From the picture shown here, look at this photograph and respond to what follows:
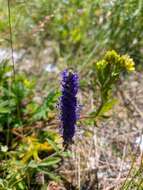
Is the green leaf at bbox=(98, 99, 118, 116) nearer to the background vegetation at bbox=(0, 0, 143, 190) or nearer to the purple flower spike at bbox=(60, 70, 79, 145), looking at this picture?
the background vegetation at bbox=(0, 0, 143, 190)

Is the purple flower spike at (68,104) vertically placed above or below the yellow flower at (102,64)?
below

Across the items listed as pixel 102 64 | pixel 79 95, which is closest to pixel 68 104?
pixel 102 64

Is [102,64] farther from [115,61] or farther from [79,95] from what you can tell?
[79,95]

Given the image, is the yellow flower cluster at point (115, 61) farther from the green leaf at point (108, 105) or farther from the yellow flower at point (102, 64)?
the green leaf at point (108, 105)

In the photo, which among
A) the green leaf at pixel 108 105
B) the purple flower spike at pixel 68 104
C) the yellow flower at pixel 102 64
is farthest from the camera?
the green leaf at pixel 108 105

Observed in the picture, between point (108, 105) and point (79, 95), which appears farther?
point (79, 95)

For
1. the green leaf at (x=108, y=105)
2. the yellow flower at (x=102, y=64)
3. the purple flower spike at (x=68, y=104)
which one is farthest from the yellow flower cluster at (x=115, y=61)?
the green leaf at (x=108, y=105)

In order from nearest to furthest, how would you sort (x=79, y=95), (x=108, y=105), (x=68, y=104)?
(x=68, y=104) < (x=108, y=105) < (x=79, y=95)

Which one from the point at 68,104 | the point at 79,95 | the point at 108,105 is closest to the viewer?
the point at 68,104
